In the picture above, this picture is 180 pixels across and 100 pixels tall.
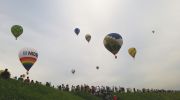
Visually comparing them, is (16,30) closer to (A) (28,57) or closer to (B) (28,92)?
(A) (28,57)

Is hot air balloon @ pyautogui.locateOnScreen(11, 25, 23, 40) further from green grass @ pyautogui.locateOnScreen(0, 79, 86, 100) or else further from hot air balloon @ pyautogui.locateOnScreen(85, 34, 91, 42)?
hot air balloon @ pyautogui.locateOnScreen(85, 34, 91, 42)

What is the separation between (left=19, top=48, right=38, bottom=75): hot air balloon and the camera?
5619cm

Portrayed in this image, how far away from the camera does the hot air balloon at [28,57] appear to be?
56.2 metres

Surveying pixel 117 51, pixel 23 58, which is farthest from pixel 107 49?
pixel 23 58

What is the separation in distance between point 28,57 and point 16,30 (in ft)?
34.5

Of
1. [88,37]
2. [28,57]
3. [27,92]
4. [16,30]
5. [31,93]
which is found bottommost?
[31,93]

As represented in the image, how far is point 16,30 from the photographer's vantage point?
65562 millimetres

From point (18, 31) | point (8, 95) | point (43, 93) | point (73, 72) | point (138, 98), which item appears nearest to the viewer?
point (8, 95)

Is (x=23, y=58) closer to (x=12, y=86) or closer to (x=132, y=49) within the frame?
(x=12, y=86)

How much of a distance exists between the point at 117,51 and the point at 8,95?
2397cm

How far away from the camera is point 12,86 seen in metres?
45.9

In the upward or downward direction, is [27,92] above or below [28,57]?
below

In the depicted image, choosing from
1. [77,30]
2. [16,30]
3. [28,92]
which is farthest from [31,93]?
[77,30]

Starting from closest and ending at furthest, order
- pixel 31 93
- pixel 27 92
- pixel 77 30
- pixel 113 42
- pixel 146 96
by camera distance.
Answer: pixel 27 92, pixel 31 93, pixel 113 42, pixel 146 96, pixel 77 30
